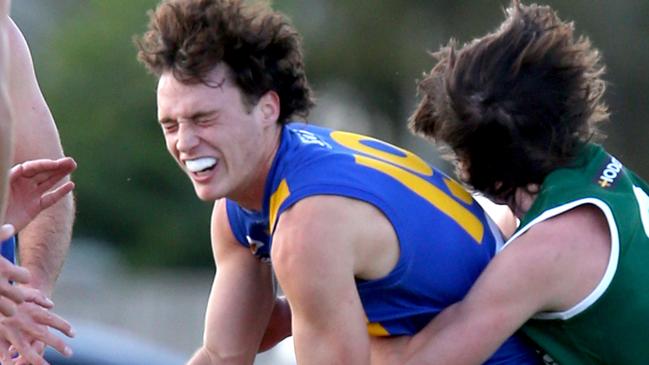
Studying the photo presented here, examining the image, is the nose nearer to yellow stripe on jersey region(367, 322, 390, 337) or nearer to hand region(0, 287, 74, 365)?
hand region(0, 287, 74, 365)

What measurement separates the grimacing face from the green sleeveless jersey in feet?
2.47

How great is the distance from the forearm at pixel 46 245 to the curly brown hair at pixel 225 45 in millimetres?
656

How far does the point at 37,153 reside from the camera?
186 inches

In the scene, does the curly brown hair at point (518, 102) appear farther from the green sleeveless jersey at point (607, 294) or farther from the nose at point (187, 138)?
the nose at point (187, 138)

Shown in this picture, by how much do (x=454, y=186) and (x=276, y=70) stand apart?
1.99 ft

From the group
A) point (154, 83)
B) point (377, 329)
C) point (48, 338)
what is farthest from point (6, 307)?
point (154, 83)

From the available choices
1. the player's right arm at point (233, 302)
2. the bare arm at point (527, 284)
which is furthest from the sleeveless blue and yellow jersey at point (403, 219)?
the player's right arm at point (233, 302)

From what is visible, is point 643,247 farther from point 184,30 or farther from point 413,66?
point 413,66

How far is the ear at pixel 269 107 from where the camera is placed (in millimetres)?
4332

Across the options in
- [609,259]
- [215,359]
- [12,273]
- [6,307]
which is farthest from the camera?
[215,359]

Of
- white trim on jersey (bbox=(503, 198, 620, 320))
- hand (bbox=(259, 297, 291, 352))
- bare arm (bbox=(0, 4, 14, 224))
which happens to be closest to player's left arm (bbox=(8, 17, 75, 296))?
hand (bbox=(259, 297, 291, 352))

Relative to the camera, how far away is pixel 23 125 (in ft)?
15.5

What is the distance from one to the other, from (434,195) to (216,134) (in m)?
0.62

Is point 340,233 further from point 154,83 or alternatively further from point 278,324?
point 154,83
